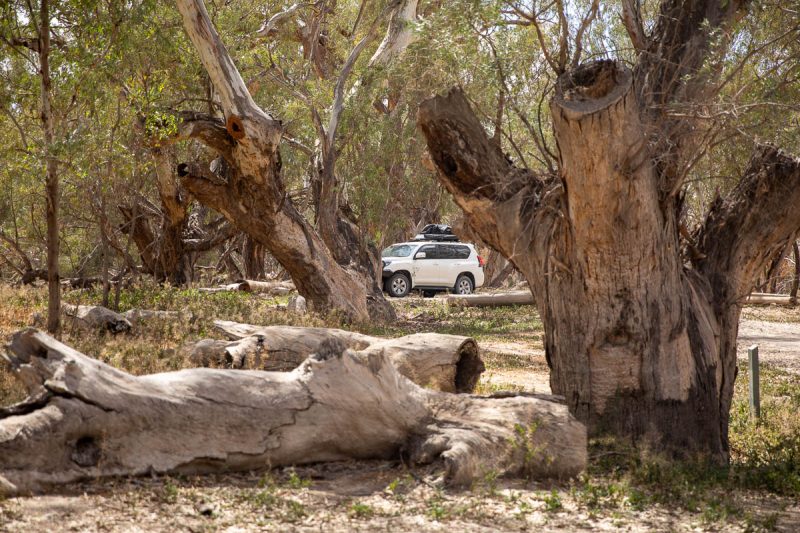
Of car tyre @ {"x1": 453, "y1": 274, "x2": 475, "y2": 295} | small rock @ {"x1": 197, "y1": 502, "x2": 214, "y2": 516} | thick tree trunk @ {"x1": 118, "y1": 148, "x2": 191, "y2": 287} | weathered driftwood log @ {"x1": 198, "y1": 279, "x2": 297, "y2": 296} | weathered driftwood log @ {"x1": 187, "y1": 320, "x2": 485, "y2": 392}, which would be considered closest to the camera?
small rock @ {"x1": 197, "y1": 502, "x2": 214, "y2": 516}

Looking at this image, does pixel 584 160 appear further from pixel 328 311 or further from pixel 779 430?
pixel 328 311

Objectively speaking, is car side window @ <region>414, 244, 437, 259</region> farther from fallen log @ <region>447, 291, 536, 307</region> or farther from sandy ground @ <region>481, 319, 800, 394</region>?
sandy ground @ <region>481, 319, 800, 394</region>

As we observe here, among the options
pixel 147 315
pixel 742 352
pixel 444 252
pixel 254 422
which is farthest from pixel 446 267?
pixel 254 422

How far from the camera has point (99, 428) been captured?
4746mm

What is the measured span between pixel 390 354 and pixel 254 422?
342 cm

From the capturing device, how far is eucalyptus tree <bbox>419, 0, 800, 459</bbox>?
7551 millimetres

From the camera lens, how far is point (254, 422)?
17.6 ft

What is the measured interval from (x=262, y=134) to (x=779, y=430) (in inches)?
330

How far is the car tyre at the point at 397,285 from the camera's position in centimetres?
2883

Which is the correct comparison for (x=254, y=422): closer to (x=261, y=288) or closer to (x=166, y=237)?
(x=166, y=237)

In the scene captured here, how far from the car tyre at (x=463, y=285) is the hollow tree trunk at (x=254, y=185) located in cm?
1286

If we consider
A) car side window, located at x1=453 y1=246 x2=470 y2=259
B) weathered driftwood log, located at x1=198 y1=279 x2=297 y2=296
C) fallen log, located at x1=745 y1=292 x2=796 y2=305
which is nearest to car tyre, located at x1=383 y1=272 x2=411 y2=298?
car side window, located at x1=453 y1=246 x2=470 y2=259

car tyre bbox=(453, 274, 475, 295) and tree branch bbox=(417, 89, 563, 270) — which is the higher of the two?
tree branch bbox=(417, 89, 563, 270)

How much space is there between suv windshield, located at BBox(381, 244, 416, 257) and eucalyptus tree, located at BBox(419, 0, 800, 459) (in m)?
20.5
